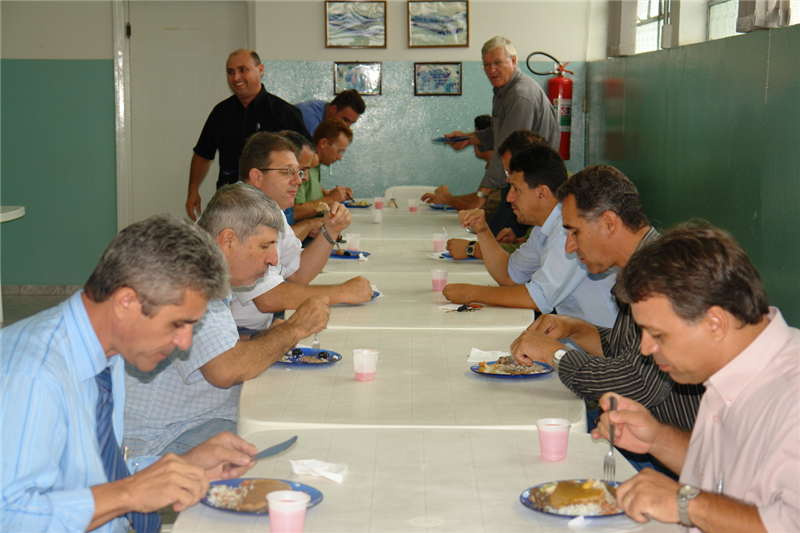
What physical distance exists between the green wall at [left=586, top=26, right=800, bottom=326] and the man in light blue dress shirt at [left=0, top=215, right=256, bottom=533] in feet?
8.34

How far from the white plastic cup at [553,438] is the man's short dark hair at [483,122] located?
5079 millimetres

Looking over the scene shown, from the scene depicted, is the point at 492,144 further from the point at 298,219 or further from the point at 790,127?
the point at 790,127

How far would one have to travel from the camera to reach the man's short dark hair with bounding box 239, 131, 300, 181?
3574mm

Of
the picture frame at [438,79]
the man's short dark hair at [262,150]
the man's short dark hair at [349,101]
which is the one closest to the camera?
the man's short dark hair at [262,150]

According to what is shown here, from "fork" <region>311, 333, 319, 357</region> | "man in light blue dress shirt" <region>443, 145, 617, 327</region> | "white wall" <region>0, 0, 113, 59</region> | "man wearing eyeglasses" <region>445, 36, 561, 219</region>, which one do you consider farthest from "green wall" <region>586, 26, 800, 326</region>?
"white wall" <region>0, 0, 113, 59</region>

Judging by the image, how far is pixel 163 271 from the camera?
51.7 inches

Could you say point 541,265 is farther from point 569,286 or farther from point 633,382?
point 633,382

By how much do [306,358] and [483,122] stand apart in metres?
4.55

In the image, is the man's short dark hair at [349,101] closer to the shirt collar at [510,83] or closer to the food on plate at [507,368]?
the shirt collar at [510,83]

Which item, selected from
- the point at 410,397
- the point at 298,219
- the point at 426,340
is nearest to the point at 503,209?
the point at 298,219

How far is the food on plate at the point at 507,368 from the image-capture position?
6.95ft

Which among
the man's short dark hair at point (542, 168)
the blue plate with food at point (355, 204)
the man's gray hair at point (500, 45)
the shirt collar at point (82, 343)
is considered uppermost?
the man's gray hair at point (500, 45)

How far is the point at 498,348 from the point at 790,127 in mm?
1624

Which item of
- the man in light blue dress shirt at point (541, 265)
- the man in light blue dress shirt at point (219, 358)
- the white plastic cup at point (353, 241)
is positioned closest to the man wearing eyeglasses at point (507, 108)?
the white plastic cup at point (353, 241)
